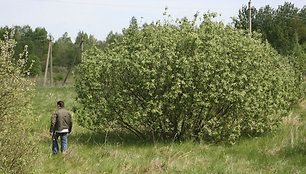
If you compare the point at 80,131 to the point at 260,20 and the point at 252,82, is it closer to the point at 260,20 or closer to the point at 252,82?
the point at 252,82

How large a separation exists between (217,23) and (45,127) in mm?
8880

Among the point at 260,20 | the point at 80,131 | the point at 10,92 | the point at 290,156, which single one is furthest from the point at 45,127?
the point at 260,20

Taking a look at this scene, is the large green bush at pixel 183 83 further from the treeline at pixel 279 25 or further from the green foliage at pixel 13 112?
the treeline at pixel 279 25

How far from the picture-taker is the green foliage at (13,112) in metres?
6.42

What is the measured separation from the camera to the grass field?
8469 mm

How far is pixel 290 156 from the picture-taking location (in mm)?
9633

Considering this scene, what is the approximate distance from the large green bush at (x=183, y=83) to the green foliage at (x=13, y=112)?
411 centimetres

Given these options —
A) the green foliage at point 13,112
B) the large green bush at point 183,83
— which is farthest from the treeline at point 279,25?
the green foliage at point 13,112

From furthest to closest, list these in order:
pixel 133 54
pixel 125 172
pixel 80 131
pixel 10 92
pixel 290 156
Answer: pixel 80 131 < pixel 133 54 < pixel 290 156 < pixel 125 172 < pixel 10 92

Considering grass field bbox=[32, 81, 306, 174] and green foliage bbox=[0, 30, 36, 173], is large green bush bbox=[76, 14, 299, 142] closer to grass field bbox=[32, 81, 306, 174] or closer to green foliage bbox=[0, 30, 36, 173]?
grass field bbox=[32, 81, 306, 174]

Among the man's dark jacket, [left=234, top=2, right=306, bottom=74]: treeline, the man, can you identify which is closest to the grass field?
the man

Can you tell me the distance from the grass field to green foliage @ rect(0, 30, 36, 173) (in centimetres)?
52

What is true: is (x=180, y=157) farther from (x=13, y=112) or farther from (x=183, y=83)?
(x=13, y=112)

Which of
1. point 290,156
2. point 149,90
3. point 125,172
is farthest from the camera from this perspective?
point 149,90
